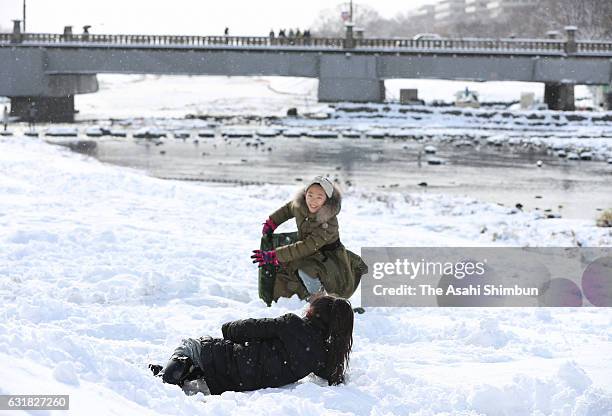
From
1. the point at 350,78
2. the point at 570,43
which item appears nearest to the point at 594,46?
the point at 570,43

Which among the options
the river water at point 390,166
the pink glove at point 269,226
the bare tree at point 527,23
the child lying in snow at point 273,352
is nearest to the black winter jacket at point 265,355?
the child lying in snow at point 273,352

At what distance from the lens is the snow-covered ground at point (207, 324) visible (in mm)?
4562

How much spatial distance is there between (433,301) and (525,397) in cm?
343

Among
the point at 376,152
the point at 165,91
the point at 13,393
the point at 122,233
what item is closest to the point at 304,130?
the point at 376,152

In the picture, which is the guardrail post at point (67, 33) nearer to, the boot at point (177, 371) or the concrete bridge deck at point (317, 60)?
the concrete bridge deck at point (317, 60)

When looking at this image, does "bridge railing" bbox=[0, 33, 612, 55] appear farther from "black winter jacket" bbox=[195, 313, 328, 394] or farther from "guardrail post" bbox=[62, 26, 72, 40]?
"black winter jacket" bbox=[195, 313, 328, 394]

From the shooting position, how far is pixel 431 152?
34.1 meters

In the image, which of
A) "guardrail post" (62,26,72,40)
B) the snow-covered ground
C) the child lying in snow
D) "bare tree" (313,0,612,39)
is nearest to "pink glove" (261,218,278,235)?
the snow-covered ground

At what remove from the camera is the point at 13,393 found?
12.0ft

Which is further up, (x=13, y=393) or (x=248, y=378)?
(x=13, y=393)

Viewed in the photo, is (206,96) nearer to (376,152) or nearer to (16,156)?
(376,152)

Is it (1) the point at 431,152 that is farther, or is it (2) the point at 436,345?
(1) the point at 431,152

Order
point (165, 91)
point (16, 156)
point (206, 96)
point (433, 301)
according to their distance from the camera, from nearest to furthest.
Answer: point (433, 301) < point (16, 156) < point (206, 96) < point (165, 91)

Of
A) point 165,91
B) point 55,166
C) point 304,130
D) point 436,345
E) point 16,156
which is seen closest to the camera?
point 436,345
